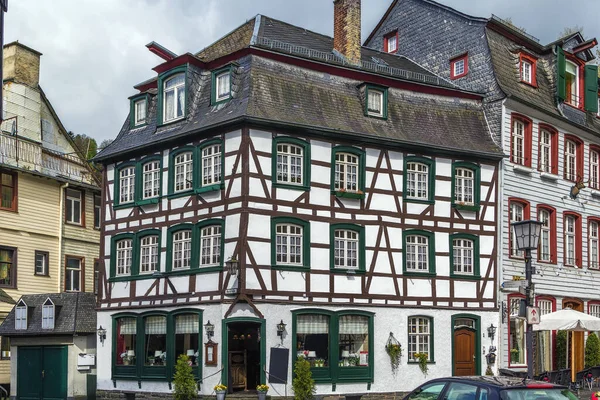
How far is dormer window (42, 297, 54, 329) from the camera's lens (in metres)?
31.5

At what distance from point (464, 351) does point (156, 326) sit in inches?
407

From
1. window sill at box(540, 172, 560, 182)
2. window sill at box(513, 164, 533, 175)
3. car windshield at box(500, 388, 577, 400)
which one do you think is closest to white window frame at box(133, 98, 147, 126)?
window sill at box(513, 164, 533, 175)

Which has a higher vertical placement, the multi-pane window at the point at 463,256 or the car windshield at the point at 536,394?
the multi-pane window at the point at 463,256

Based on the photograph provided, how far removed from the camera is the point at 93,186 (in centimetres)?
4041

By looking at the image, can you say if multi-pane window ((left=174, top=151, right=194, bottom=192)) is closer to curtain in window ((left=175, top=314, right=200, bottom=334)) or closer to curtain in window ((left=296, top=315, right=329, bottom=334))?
curtain in window ((left=175, top=314, right=200, bottom=334))

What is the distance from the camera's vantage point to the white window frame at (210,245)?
27906 millimetres

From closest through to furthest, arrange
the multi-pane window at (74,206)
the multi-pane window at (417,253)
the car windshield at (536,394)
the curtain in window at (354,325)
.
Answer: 1. the car windshield at (536,394)
2. the curtain in window at (354,325)
3. the multi-pane window at (417,253)
4. the multi-pane window at (74,206)

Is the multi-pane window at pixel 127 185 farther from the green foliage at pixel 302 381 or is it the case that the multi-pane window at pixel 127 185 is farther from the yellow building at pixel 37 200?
the green foliage at pixel 302 381

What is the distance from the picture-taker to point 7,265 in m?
36.2

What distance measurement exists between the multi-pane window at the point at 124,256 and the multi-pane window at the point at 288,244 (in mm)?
6211

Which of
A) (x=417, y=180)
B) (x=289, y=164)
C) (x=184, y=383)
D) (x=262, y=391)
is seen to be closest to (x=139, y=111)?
(x=289, y=164)

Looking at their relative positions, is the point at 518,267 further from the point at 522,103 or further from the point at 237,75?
the point at 237,75

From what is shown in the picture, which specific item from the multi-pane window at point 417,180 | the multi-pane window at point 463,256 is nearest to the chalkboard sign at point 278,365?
the multi-pane window at point 417,180

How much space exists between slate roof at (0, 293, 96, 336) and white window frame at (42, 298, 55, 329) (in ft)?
0.49
